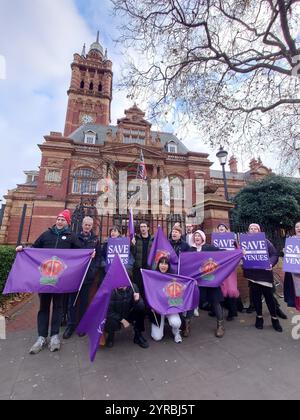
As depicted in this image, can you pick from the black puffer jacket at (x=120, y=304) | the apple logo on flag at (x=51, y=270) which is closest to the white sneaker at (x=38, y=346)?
the apple logo on flag at (x=51, y=270)

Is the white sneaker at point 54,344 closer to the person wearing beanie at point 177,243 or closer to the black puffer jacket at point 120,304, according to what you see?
the black puffer jacket at point 120,304

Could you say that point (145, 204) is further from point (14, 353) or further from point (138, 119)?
point (14, 353)

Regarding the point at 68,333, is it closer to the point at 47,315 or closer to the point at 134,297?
the point at 47,315

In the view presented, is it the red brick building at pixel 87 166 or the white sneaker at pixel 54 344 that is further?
the red brick building at pixel 87 166

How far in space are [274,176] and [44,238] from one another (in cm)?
1485

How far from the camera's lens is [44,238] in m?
3.90

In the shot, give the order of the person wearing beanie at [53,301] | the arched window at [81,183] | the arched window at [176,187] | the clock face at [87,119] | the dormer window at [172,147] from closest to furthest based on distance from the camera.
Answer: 1. the person wearing beanie at [53,301]
2. the arched window at [81,183]
3. the arched window at [176,187]
4. the dormer window at [172,147]
5. the clock face at [87,119]

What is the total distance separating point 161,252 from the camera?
4.44 m

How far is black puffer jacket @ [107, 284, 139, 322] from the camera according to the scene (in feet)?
11.3

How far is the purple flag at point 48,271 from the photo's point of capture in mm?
3502

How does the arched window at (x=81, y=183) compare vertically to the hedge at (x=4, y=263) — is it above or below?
above

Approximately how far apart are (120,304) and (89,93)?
41.5 m

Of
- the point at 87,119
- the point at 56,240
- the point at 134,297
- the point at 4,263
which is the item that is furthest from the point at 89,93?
the point at 134,297

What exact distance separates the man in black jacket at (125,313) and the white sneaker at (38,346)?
1049 mm
